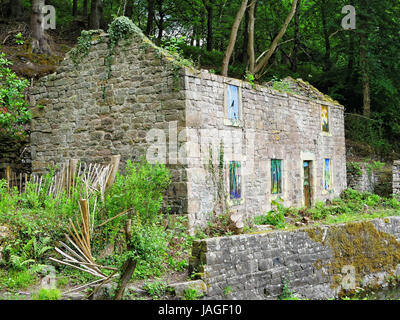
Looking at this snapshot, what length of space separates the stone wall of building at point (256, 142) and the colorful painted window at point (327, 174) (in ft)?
0.73

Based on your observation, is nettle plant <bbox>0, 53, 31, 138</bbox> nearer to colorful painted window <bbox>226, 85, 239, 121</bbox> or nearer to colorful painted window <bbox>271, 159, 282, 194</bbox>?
colorful painted window <bbox>226, 85, 239, 121</bbox>

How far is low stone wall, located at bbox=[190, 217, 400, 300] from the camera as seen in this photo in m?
7.51

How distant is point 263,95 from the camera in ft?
42.0

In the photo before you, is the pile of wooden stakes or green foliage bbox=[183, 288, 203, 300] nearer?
green foliage bbox=[183, 288, 203, 300]

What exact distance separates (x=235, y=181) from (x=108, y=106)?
3763mm

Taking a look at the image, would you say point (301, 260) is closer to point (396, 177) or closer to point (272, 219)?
point (272, 219)

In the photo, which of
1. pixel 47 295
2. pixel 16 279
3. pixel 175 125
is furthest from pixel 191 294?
pixel 175 125

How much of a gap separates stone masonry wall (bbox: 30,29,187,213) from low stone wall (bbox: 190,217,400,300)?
96.0 inches

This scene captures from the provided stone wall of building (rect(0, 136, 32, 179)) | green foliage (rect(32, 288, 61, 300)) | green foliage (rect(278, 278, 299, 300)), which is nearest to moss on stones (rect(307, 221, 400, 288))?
green foliage (rect(278, 278, 299, 300))

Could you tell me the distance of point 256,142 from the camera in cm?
1235

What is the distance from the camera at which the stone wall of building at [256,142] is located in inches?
411
